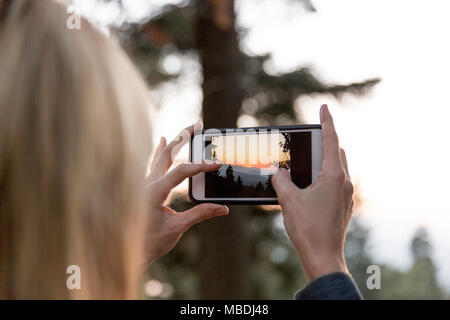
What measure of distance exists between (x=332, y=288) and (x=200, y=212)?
67 centimetres

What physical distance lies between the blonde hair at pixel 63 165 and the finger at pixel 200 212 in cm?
69

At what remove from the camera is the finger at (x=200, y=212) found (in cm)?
158

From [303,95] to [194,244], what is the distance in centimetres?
415

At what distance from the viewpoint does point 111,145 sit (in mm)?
834

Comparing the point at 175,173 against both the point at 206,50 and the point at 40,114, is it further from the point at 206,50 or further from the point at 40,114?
the point at 206,50

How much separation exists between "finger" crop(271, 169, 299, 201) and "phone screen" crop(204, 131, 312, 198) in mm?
201

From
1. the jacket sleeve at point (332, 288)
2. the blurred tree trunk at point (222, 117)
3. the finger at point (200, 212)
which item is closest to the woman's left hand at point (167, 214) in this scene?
the finger at point (200, 212)

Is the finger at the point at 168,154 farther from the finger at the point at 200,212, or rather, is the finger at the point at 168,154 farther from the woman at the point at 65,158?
the woman at the point at 65,158

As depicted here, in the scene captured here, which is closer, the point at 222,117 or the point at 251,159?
the point at 251,159

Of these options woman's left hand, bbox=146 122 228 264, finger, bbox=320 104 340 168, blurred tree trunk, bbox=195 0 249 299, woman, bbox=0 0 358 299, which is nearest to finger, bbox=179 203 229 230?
woman's left hand, bbox=146 122 228 264

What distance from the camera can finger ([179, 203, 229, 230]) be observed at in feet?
5.18

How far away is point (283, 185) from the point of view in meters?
1.34

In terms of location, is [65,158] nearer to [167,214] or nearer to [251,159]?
[167,214]

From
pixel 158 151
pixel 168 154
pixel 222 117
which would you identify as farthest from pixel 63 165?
pixel 222 117
